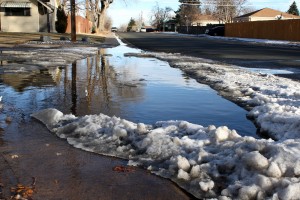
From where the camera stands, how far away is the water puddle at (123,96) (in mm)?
6582

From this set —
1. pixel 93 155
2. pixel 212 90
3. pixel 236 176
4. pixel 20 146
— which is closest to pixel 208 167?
pixel 236 176

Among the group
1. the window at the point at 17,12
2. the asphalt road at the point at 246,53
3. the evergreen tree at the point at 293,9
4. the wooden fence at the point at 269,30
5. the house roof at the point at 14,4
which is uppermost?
the evergreen tree at the point at 293,9

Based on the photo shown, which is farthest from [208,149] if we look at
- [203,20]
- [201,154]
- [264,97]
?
[203,20]

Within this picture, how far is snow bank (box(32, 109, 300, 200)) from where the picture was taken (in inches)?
136

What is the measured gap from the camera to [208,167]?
12.7ft

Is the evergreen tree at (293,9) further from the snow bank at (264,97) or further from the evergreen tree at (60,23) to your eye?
the snow bank at (264,97)

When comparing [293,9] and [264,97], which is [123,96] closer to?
[264,97]

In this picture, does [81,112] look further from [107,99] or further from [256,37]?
[256,37]

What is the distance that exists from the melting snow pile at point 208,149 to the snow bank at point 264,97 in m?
0.02

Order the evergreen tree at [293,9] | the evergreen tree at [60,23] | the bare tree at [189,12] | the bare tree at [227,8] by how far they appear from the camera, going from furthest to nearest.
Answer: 1. the evergreen tree at [293,9]
2. the bare tree at [189,12]
3. the bare tree at [227,8]
4. the evergreen tree at [60,23]

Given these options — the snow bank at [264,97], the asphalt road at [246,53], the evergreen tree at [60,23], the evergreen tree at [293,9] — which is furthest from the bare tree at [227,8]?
the snow bank at [264,97]

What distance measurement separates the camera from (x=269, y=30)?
52125 mm

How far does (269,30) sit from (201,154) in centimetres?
5107

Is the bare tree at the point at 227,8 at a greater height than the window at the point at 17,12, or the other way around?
the bare tree at the point at 227,8
